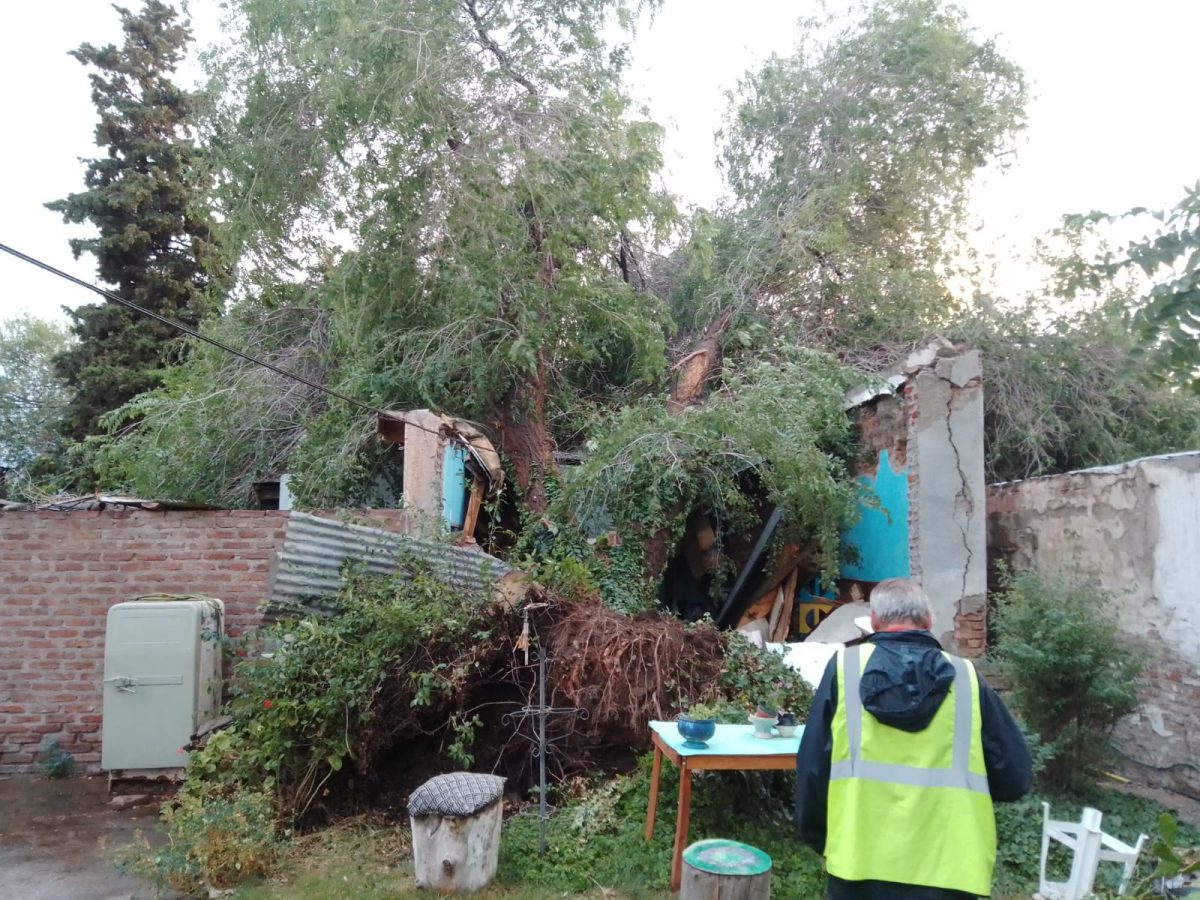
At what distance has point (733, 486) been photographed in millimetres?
8539

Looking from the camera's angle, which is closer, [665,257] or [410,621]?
[410,621]

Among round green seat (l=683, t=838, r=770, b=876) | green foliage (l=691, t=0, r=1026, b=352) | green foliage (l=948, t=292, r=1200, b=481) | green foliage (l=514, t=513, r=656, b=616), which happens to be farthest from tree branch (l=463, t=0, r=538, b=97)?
round green seat (l=683, t=838, r=770, b=876)

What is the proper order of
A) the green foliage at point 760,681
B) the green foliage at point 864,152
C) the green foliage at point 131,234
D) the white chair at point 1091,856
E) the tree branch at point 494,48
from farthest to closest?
the green foliage at point 131,234 < the green foliage at point 864,152 < the tree branch at point 494,48 < the green foliage at point 760,681 < the white chair at point 1091,856

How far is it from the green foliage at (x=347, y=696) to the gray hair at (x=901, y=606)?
3487 millimetres

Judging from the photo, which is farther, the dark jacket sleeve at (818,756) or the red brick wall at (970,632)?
the red brick wall at (970,632)

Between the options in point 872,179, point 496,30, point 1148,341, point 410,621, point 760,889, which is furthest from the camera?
point 872,179

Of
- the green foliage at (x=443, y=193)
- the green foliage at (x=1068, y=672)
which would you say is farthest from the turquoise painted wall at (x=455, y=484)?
the green foliage at (x=1068, y=672)

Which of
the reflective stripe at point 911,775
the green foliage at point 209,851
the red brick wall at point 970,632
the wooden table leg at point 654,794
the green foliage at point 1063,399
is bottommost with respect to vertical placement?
the green foliage at point 209,851

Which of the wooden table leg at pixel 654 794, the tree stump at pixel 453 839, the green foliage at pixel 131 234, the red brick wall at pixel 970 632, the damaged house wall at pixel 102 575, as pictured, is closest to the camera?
the tree stump at pixel 453 839

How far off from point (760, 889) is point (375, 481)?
7.35 m

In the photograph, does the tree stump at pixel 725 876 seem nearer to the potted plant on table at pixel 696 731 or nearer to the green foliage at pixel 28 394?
the potted plant on table at pixel 696 731

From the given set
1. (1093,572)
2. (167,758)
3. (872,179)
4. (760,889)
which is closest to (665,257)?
(872,179)

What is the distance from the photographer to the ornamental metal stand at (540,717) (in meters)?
5.24

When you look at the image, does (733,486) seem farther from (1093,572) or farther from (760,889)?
(760,889)
